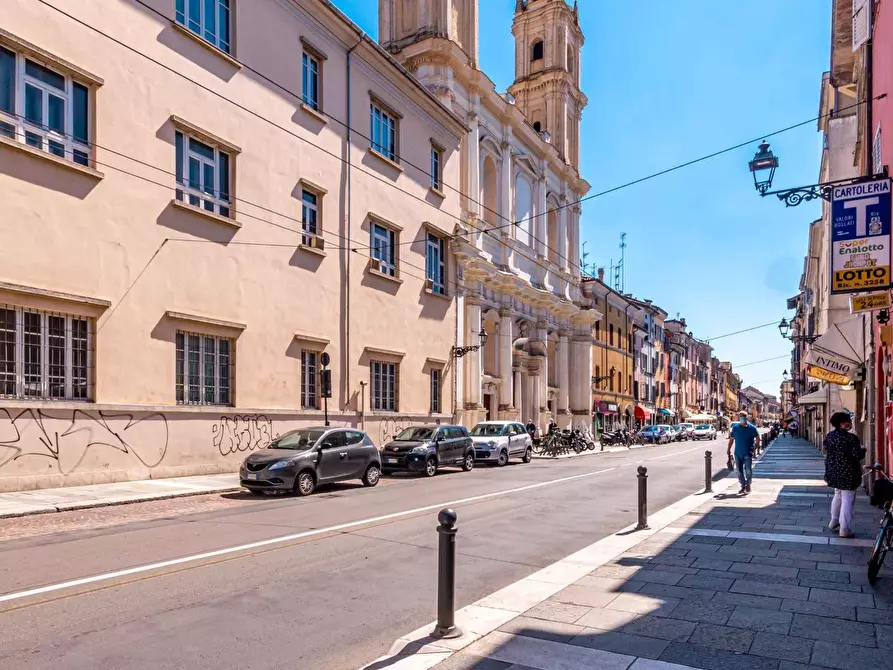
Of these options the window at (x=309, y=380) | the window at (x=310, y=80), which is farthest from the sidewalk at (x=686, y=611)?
the window at (x=310, y=80)

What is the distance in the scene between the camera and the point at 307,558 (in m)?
8.04

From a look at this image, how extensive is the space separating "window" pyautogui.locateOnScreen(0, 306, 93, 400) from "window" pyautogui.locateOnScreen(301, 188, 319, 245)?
27.5 ft

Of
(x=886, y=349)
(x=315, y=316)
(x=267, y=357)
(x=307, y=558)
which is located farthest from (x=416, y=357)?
(x=307, y=558)

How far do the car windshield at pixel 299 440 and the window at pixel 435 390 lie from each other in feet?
46.0

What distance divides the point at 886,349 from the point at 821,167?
25.2 m

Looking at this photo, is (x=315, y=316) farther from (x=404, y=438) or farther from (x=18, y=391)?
(x=18, y=391)

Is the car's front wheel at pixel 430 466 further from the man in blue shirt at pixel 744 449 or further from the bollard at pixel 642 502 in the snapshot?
the bollard at pixel 642 502

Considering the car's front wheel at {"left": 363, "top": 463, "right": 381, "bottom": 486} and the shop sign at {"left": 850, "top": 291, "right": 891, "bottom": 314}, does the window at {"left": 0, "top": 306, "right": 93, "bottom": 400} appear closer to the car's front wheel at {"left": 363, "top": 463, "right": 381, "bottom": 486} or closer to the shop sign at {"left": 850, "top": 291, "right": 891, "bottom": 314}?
the car's front wheel at {"left": 363, "top": 463, "right": 381, "bottom": 486}

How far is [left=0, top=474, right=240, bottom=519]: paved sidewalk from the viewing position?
468 inches

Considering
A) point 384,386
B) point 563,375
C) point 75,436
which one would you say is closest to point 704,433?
point 563,375

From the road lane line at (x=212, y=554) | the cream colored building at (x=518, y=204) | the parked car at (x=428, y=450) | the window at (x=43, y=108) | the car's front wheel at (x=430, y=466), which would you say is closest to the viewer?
the road lane line at (x=212, y=554)

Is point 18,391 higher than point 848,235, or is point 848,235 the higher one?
point 848,235

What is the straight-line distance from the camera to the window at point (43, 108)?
14.1 metres

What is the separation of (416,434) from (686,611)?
15957mm
